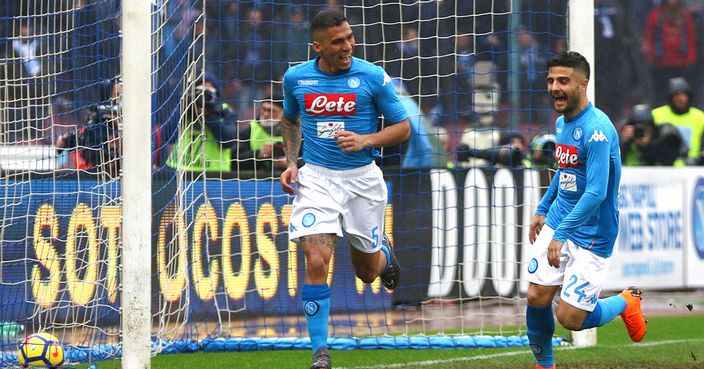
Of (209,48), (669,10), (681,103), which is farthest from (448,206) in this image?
(669,10)

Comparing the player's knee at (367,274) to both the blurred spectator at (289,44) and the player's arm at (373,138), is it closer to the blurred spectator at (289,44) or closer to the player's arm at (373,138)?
the player's arm at (373,138)

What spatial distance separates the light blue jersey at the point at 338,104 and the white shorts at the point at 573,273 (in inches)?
49.6

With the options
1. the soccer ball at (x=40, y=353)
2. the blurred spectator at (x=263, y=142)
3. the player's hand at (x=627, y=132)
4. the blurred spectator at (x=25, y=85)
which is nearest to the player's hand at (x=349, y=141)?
the soccer ball at (x=40, y=353)

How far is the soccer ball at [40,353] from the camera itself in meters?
7.87

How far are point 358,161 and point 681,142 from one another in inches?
358

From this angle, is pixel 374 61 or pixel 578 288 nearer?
pixel 578 288

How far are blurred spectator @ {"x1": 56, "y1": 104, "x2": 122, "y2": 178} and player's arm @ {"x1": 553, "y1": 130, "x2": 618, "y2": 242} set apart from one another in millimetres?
3482

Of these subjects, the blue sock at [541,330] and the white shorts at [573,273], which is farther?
the blue sock at [541,330]

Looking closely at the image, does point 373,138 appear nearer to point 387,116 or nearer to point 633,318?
point 387,116

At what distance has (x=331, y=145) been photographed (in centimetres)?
741

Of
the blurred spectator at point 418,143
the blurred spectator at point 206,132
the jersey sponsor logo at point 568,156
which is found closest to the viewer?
the jersey sponsor logo at point 568,156

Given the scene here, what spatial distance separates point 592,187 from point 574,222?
231 mm

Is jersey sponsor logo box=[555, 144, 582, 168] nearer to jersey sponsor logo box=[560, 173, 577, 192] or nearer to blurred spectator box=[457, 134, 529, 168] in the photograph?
jersey sponsor logo box=[560, 173, 577, 192]

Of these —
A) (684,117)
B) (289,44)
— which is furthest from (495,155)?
(684,117)
